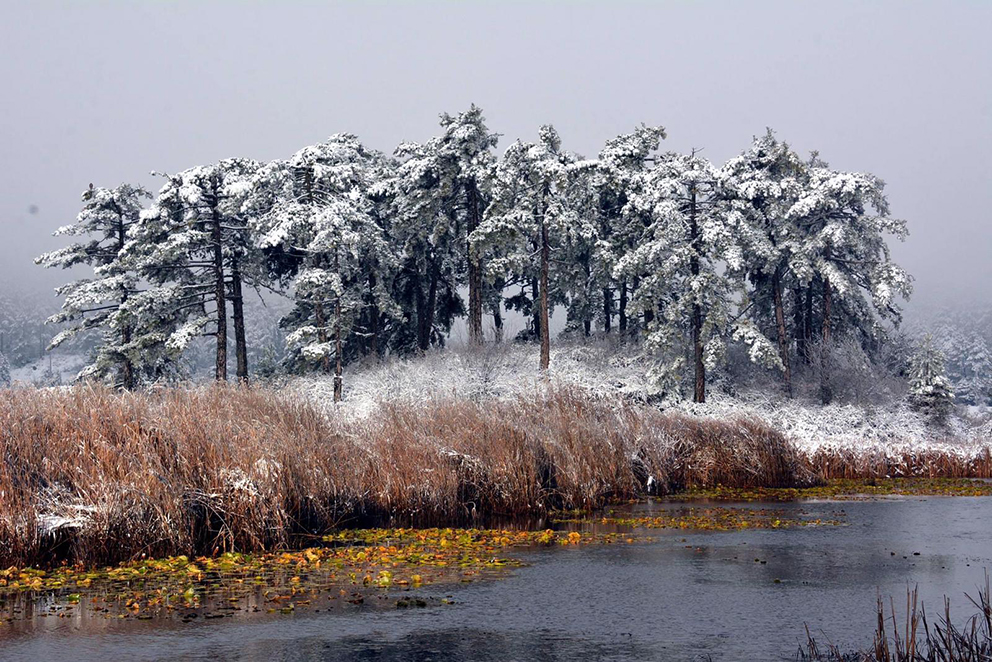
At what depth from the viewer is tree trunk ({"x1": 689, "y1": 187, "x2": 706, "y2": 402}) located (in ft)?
137

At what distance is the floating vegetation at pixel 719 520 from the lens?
1827 centimetres

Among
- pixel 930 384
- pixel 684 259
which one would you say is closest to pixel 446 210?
pixel 684 259

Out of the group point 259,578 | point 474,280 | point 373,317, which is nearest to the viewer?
point 259,578

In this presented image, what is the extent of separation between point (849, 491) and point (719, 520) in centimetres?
812

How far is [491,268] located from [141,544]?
31.9 meters

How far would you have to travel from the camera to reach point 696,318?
43.2 m

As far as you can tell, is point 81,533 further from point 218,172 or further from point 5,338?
point 5,338

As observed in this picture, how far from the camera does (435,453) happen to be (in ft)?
61.9

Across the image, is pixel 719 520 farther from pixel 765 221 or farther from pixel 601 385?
pixel 765 221

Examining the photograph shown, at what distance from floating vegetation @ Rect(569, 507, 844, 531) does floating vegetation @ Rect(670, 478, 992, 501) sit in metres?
2.78

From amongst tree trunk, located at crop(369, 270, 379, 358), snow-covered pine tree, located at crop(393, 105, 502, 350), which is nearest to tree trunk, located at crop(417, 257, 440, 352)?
snow-covered pine tree, located at crop(393, 105, 502, 350)

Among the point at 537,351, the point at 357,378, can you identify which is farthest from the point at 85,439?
the point at 537,351

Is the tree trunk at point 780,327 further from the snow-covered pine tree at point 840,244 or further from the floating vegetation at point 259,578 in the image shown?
the floating vegetation at point 259,578

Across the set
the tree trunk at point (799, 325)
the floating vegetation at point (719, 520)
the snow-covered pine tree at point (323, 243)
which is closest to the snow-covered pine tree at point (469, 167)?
the snow-covered pine tree at point (323, 243)
